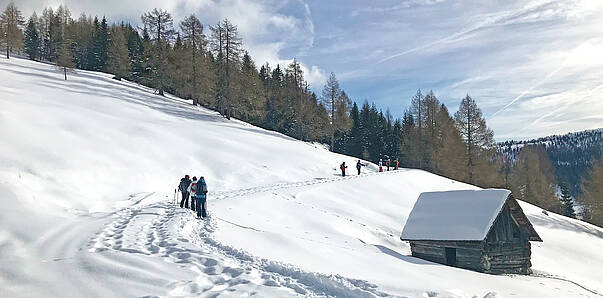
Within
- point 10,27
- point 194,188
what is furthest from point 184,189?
point 10,27

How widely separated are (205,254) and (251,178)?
19356mm

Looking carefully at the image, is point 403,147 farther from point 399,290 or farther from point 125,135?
point 399,290

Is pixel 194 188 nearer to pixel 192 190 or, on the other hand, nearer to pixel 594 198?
pixel 192 190

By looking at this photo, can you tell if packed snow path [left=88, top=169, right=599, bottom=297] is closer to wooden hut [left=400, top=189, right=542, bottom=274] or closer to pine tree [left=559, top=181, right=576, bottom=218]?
wooden hut [left=400, top=189, right=542, bottom=274]

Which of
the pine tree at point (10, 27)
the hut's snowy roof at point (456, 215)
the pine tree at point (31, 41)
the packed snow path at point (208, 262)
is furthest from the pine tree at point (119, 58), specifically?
the packed snow path at point (208, 262)

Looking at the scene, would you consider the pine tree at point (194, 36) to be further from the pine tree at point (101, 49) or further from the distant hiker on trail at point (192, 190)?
the distant hiker on trail at point (192, 190)

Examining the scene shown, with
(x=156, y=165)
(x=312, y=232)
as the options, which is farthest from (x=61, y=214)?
(x=156, y=165)

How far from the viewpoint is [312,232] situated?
54.6 feet

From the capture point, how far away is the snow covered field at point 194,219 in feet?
24.5

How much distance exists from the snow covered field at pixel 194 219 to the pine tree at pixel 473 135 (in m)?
11.9

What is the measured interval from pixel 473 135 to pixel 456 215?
31.0 m

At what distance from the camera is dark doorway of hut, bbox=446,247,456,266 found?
18.9 meters

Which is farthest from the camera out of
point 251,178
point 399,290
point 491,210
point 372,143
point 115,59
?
point 372,143

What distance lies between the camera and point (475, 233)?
18.1m
